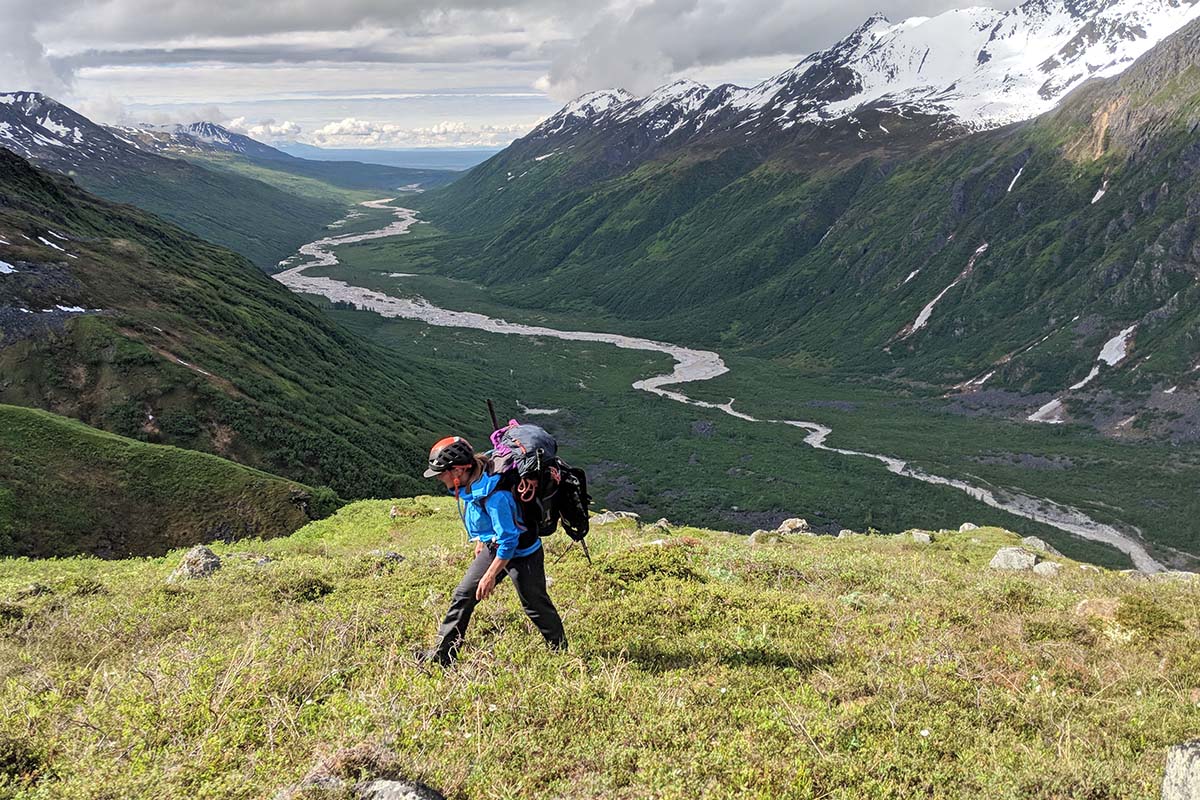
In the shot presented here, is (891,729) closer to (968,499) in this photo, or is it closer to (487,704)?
(487,704)

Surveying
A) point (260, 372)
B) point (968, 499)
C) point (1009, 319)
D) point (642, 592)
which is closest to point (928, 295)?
point (1009, 319)

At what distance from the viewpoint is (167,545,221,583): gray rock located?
1612 cm

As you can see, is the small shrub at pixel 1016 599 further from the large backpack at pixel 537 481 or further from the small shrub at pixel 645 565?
the large backpack at pixel 537 481

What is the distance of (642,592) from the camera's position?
1419 centimetres

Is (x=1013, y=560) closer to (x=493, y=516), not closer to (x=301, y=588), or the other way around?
(x=493, y=516)

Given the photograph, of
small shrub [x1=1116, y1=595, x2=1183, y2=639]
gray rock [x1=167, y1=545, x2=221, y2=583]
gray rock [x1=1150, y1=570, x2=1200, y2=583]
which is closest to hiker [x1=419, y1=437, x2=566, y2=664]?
gray rock [x1=167, y1=545, x2=221, y2=583]

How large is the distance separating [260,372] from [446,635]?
60.1m

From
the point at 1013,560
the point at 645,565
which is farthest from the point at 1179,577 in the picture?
the point at 645,565

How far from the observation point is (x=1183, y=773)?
6.68 m

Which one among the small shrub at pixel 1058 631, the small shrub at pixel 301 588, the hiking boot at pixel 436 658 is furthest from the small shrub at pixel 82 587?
the small shrub at pixel 1058 631

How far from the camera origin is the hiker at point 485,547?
30.9ft

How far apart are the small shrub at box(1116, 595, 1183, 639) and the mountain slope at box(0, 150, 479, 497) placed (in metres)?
47.4

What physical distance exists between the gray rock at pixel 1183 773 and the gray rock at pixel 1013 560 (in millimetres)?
16607

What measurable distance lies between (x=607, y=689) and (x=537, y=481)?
3165 mm
